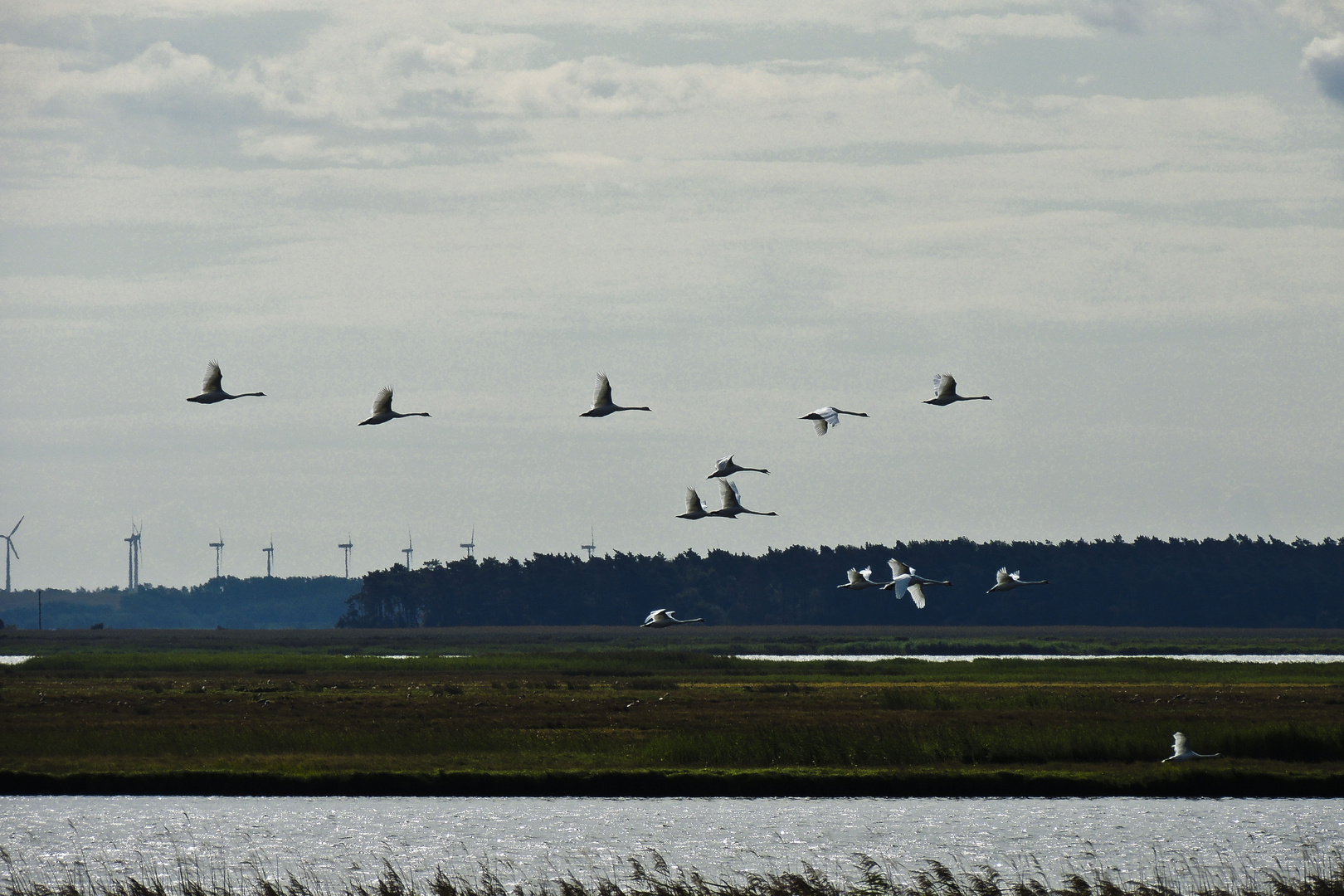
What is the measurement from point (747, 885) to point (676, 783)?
17946 mm

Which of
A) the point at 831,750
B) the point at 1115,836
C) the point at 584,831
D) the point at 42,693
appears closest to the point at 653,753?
the point at 831,750

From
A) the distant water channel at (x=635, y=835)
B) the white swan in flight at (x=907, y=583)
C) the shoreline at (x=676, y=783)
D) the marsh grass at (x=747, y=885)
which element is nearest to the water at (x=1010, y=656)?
the shoreline at (x=676, y=783)

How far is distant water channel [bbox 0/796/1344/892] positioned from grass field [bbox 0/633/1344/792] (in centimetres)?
214

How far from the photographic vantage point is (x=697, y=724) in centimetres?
6175

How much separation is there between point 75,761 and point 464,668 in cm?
5851

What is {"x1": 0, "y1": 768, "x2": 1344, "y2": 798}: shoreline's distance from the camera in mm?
46781

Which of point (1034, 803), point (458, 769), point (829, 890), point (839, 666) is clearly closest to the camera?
point (829, 890)

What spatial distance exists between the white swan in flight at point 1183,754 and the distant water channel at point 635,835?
114 inches

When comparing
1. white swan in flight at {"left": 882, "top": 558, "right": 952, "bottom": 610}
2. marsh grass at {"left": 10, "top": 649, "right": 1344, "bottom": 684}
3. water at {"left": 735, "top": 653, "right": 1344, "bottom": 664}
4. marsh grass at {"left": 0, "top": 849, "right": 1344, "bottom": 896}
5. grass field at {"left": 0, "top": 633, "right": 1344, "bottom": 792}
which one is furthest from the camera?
water at {"left": 735, "top": 653, "right": 1344, "bottom": 664}

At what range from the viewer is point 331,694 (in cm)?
7981

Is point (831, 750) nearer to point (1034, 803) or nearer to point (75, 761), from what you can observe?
point (1034, 803)

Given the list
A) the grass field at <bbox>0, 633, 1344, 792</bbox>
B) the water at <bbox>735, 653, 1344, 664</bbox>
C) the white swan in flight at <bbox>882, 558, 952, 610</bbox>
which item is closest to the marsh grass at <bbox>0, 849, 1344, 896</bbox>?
the white swan in flight at <bbox>882, 558, 952, 610</bbox>

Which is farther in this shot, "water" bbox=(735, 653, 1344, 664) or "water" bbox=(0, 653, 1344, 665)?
"water" bbox=(735, 653, 1344, 664)

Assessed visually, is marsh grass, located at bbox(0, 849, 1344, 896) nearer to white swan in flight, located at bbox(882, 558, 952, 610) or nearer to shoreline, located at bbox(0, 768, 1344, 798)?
white swan in flight, located at bbox(882, 558, 952, 610)
